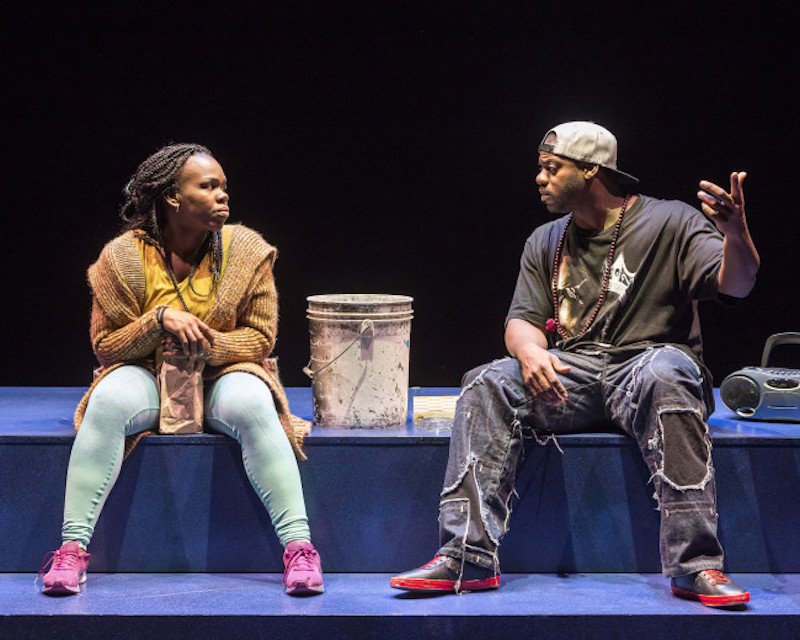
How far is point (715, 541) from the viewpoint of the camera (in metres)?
2.72

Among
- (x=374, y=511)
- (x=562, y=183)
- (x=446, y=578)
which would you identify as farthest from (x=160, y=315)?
(x=562, y=183)

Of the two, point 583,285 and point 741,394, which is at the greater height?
point 583,285

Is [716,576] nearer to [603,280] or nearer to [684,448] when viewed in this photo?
[684,448]

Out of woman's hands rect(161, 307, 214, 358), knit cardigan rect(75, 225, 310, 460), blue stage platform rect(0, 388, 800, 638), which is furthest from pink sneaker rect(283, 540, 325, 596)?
woman's hands rect(161, 307, 214, 358)

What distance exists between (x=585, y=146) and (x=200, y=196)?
47.7 inches

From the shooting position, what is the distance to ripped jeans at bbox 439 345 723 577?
275 cm

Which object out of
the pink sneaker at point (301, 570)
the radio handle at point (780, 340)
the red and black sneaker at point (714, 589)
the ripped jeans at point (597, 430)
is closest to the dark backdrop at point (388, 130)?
the radio handle at point (780, 340)

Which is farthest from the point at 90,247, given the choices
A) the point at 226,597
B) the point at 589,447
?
Answer: the point at 589,447

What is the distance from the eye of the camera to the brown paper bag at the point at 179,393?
3119 mm

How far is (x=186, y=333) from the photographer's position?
303 centimetres

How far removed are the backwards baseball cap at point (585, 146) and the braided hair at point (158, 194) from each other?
1115 millimetres

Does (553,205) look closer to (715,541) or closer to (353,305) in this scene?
(353,305)

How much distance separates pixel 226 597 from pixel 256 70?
2.30 m

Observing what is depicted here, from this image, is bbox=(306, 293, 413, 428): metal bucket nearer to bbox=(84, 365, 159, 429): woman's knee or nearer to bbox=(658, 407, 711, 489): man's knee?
bbox=(84, 365, 159, 429): woman's knee
